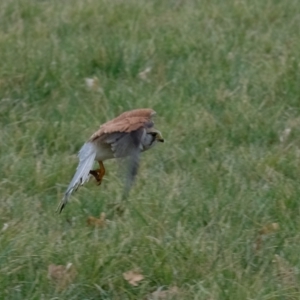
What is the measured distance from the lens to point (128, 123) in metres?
3.79

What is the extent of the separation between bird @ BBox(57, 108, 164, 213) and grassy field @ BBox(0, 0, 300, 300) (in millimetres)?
351

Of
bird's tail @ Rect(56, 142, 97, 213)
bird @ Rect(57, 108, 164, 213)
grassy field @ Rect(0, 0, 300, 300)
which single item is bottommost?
grassy field @ Rect(0, 0, 300, 300)

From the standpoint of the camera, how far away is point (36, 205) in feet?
14.6

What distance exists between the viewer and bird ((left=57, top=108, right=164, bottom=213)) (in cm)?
368

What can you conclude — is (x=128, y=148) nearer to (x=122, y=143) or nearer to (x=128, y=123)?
(x=122, y=143)

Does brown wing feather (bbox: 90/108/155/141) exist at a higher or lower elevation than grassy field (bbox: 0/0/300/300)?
higher

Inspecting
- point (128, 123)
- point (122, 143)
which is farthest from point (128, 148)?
point (128, 123)

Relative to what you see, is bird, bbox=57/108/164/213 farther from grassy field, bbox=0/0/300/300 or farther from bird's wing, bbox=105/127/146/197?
grassy field, bbox=0/0/300/300

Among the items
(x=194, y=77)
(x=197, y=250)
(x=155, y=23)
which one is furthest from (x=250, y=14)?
(x=197, y=250)

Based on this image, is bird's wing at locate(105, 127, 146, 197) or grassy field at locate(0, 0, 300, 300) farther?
grassy field at locate(0, 0, 300, 300)

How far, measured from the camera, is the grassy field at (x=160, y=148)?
12.4ft

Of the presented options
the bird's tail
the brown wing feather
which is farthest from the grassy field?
the brown wing feather

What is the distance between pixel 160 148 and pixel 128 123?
1.29 meters

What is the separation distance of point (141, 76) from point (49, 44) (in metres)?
0.71
